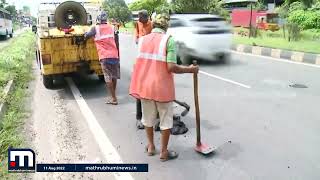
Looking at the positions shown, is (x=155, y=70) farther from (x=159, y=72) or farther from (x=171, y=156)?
(x=171, y=156)

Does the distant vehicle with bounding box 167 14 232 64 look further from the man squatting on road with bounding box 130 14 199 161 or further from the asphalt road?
the man squatting on road with bounding box 130 14 199 161

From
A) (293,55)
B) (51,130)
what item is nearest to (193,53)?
(293,55)

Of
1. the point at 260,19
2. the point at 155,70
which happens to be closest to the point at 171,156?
the point at 155,70

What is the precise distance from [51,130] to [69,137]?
1.64 feet

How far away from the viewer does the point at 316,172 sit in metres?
4.23

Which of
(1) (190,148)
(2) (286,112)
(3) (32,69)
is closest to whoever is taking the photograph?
(1) (190,148)

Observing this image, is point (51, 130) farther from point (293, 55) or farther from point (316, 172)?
point (293, 55)

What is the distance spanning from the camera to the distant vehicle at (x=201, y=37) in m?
12.5

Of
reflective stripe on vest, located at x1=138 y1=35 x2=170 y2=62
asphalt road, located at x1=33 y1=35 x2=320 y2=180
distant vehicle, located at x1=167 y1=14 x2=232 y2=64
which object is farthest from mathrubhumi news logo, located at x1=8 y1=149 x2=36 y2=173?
distant vehicle, located at x1=167 y1=14 x2=232 y2=64

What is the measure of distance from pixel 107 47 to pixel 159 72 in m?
3.13

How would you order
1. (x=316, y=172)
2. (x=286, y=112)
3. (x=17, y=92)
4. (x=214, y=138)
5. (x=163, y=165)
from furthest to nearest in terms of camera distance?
(x=17, y=92), (x=286, y=112), (x=214, y=138), (x=163, y=165), (x=316, y=172)

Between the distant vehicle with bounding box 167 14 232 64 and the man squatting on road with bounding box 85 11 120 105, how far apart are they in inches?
204

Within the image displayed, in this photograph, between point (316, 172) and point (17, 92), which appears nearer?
point (316, 172)

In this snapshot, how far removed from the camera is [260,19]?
3275cm
